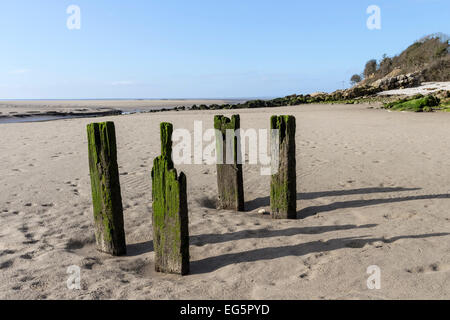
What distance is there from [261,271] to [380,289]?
1.20 m

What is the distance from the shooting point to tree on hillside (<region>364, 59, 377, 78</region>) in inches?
2569

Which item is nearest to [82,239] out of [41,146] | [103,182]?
[103,182]

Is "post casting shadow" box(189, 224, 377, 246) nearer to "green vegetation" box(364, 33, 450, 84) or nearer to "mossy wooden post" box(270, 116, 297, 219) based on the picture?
"mossy wooden post" box(270, 116, 297, 219)

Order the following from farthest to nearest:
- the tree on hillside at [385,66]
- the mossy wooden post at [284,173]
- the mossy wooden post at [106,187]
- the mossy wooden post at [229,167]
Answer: the tree on hillside at [385,66], the mossy wooden post at [229,167], the mossy wooden post at [284,173], the mossy wooden post at [106,187]

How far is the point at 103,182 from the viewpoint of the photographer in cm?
438

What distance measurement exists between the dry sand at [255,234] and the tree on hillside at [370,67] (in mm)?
61004

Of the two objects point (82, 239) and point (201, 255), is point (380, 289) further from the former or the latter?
point (82, 239)

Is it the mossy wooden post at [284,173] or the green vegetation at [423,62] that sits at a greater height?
the green vegetation at [423,62]

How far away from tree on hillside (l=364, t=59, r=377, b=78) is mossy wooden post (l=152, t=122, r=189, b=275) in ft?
222

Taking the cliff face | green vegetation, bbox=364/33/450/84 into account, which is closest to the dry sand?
the cliff face

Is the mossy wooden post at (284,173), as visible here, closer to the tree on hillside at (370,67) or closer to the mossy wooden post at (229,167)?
the mossy wooden post at (229,167)

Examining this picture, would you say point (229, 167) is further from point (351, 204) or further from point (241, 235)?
point (351, 204)

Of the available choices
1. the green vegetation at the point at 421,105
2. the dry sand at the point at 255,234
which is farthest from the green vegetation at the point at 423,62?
the dry sand at the point at 255,234

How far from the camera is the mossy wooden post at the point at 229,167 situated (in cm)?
582
